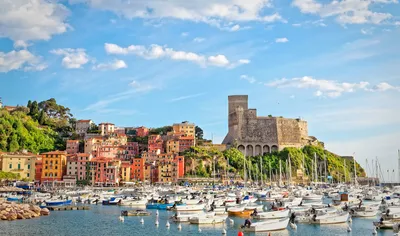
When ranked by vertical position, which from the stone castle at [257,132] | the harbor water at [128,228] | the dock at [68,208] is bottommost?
the harbor water at [128,228]

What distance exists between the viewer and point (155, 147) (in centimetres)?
7569

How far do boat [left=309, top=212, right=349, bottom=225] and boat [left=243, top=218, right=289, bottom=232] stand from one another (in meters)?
2.71

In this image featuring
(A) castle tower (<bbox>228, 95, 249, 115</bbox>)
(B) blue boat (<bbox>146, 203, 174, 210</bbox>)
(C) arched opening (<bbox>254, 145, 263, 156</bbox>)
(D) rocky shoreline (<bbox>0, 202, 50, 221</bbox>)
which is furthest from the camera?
(A) castle tower (<bbox>228, 95, 249, 115</bbox>)

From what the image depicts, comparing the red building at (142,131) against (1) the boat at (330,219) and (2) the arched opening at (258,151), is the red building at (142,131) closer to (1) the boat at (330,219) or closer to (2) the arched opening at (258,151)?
(2) the arched opening at (258,151)

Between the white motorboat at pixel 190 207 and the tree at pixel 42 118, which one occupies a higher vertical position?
the tree at pixel 42 118

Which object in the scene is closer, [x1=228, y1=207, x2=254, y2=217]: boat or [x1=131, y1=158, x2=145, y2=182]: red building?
[x1=228, y1=207, x2=254, y2=217]: boat

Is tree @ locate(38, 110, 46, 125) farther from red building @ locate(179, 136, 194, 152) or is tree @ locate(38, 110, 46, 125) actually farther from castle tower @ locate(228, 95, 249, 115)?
castle tower @ locate(228, 95, 249, 115)

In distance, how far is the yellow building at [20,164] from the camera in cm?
6206

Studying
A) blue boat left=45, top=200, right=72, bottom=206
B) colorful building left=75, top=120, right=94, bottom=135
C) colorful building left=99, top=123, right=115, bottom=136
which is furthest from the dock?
colorful building left=75, top=120, right=94, bottom=135

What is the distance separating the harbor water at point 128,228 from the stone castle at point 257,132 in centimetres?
5121

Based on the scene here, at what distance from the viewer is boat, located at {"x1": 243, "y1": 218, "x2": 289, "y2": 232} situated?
86.7 ft

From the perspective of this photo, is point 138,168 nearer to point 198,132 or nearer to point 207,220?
point 198,132

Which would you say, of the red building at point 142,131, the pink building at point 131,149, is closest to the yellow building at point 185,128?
the red building at point 142,131

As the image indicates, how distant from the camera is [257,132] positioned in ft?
276
